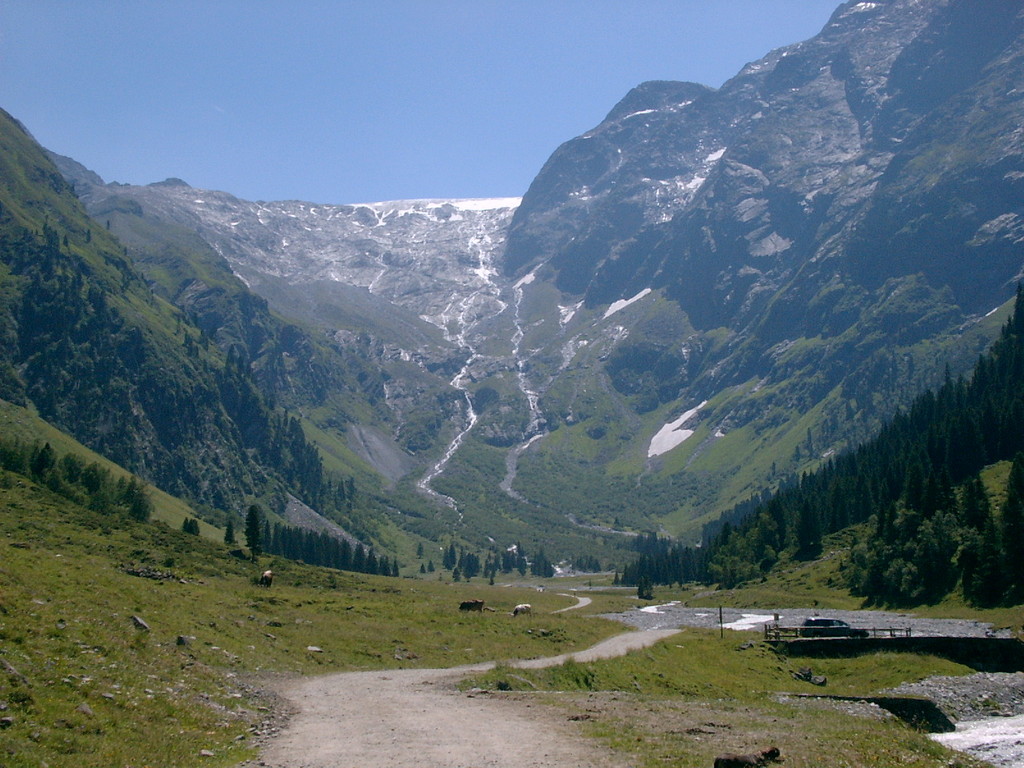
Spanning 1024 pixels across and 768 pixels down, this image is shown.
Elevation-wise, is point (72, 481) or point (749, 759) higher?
point (72, 481)

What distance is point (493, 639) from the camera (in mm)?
57375

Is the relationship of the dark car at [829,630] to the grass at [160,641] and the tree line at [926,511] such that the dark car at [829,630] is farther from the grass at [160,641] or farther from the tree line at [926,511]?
the tree line at [926,511]

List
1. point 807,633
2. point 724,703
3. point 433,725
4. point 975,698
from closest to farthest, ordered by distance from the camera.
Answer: point 433,725 → point 724,703 → point 975,698 → point 807,633

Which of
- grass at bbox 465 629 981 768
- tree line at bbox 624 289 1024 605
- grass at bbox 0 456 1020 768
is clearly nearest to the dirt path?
grass at bbox 0 456 1020 768

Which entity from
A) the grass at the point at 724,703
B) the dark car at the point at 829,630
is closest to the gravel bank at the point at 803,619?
the dark car at the point at 829,630

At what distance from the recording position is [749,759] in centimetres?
2450

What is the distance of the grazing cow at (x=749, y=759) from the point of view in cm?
2419

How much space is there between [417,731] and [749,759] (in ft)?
38.5

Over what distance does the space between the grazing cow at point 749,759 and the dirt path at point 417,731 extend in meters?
3.17

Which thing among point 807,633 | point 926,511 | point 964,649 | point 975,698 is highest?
point 926,511

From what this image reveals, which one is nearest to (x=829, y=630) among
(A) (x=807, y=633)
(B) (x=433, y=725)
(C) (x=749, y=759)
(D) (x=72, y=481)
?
(A) (x=807, y=633)

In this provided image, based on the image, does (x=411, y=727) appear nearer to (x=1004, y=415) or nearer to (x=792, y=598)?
(x=792, y=598)

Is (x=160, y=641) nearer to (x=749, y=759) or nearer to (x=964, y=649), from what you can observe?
(x=749, y=759)

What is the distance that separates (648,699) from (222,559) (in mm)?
59805
